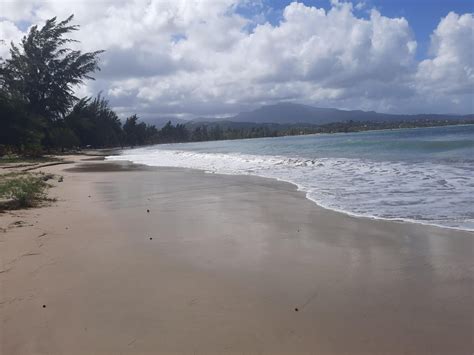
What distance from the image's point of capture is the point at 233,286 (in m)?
3.78

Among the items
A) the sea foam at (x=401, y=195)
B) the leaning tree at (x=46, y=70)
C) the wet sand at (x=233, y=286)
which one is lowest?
the sea foam at (x=401, y=195)

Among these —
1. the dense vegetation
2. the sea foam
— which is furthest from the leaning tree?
the sea foam

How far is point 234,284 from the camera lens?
3.83m

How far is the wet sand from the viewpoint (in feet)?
9.27

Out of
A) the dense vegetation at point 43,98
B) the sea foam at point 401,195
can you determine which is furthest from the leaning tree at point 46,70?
the sea foam at point 401,195

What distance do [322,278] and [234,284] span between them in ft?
2.82

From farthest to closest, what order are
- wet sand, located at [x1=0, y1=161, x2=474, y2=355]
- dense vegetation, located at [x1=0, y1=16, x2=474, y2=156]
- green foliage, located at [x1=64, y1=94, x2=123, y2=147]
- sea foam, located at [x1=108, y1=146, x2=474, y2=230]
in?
green foliage, located at [x1=64, y1=94, x2=123, y2=147] → dense vegetation, located at [x1=0, y1=16, x2=474, y2=156] → sea foam, located at [x1=108, y1=146, x2=474, y2=230] → wet sand, located at [x1=0, y1=161, x2=474, y2=355]

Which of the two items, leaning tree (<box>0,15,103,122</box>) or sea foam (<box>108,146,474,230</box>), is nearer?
sea foam (<box>108,146,474,230</box>)

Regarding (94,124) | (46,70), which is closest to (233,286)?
(46,70)

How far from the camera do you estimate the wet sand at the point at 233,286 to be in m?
2.82

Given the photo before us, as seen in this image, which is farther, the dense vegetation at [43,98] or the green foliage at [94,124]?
the green foliage at [94,124]

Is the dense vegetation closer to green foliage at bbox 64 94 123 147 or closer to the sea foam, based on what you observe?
green foliage at bbox 64 94 123 147

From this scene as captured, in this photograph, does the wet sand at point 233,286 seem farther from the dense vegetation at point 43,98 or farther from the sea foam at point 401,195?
the dense vegetation at point 43,98

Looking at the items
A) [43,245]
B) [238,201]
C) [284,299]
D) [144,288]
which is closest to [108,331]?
[144,288]
